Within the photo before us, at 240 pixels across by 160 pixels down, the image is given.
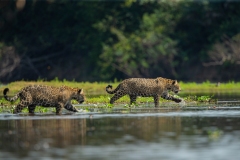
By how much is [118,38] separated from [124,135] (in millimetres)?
41751

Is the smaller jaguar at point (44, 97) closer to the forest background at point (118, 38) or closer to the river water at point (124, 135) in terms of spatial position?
the river water at point (124, 135)

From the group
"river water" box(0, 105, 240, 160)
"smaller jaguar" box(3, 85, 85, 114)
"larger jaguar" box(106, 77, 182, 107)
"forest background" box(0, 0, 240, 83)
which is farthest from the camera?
"forest background" box(0, 0, 240, 83)

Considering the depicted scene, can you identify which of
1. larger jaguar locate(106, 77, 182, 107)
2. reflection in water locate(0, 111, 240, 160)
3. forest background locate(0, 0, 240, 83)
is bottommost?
reflection in water locate(0, 111, 240, 160)

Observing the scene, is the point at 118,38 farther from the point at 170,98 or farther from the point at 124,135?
the point at 124,135

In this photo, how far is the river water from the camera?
1764 cm

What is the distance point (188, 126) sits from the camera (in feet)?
74.9

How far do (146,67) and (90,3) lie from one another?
7154 mm

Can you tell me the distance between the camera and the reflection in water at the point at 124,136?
1770 centimetres

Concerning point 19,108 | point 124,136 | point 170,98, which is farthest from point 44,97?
point 124,136

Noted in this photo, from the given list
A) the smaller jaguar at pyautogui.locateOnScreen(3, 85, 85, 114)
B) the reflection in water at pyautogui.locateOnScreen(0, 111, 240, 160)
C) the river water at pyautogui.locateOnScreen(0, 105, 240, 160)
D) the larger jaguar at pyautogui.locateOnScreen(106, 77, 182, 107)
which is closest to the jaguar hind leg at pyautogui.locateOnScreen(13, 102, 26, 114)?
the smaller jaguar at pyautogui.locateOnScreen(3, 85, 85, 114)

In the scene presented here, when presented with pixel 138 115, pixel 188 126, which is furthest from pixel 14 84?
pixel 188 126

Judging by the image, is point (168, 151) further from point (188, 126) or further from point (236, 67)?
point (236, 67)

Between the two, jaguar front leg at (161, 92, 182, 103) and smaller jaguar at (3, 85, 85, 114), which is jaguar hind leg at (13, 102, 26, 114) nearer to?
smaller jaguar at (3, 85, 85, 114)

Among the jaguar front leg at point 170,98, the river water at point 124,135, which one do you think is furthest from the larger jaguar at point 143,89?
the river water at point 124,135
